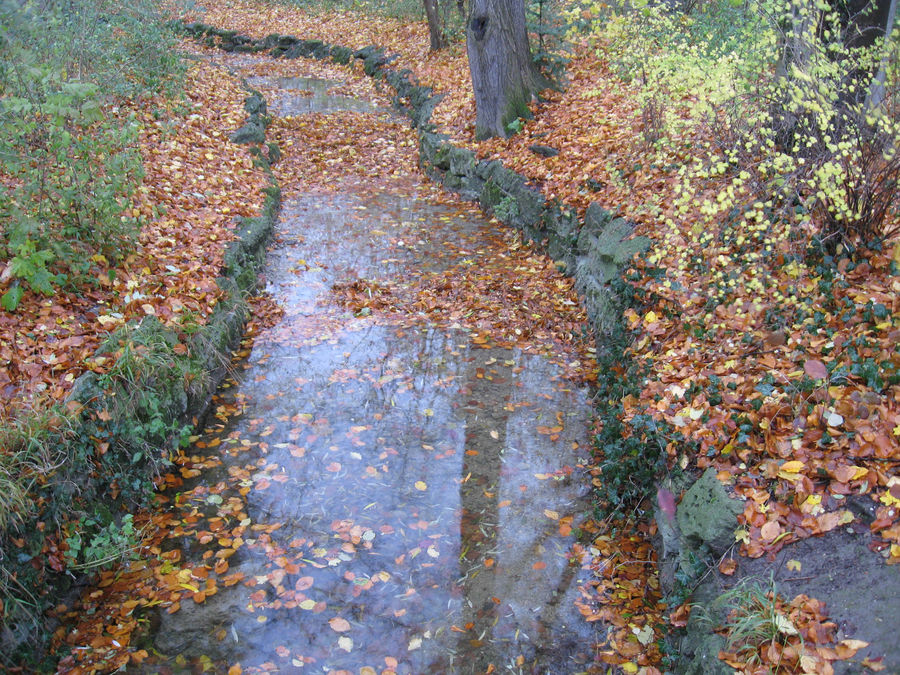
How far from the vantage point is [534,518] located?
14.0 ft

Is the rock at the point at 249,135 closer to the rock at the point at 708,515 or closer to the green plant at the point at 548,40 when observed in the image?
the green plant at the point at 548,40

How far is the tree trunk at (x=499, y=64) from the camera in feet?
30.5

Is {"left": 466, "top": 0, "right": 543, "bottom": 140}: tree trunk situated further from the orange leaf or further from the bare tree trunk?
the orange leaf

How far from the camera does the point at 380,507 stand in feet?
14.1

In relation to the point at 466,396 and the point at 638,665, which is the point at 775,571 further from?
the point at 466,396

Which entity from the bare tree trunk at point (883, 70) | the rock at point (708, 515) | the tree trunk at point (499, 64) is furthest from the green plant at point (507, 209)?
the rock at point (708, 515)

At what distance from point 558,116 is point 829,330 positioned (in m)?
6.28

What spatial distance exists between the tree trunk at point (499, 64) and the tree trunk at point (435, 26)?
16.8 ft

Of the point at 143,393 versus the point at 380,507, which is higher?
the point at 143,393

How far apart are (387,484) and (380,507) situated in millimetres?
232

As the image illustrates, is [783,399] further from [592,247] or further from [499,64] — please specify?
[499,64]

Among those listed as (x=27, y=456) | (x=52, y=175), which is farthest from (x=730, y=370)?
(x=52, y=175)

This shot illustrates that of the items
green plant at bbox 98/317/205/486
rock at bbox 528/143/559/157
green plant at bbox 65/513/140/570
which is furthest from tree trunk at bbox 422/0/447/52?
green plant at bbox 65/513/140/570

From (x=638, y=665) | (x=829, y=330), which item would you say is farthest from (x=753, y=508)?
(x=829, y=330)
